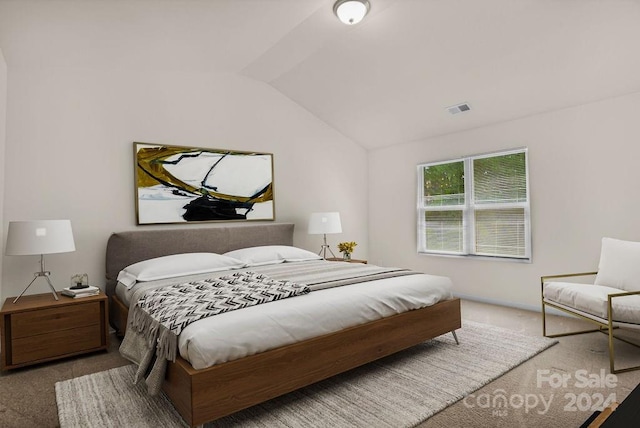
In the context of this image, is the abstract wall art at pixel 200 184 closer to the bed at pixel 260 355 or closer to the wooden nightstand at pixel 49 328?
the bed at pixel 260 355

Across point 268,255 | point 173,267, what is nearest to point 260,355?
point 173,267


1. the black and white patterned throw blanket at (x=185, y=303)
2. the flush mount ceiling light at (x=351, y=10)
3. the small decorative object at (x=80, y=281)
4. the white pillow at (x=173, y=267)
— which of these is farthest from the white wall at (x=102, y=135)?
the flush mount ceiling light at (x=351, y=10)

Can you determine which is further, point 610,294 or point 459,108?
point 459,108

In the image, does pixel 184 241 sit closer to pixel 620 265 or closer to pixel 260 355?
pixel 260 355

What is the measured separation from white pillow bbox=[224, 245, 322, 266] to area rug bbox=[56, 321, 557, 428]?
1.48m

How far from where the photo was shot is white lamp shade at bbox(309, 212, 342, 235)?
459cm

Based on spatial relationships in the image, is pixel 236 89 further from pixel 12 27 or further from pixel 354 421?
pixel 354 421

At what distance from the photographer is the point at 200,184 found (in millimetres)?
4105

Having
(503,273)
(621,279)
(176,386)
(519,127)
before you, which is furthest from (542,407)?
(519,127)

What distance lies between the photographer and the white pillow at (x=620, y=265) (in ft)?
9.73

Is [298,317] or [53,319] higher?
[298,317]

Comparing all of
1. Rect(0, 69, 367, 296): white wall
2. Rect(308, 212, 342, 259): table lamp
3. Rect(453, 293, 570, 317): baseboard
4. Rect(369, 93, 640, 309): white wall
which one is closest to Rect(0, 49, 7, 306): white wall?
Rect(0, 69, 367, 296): white wall

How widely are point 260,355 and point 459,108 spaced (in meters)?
3.48

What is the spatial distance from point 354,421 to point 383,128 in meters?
3.84
